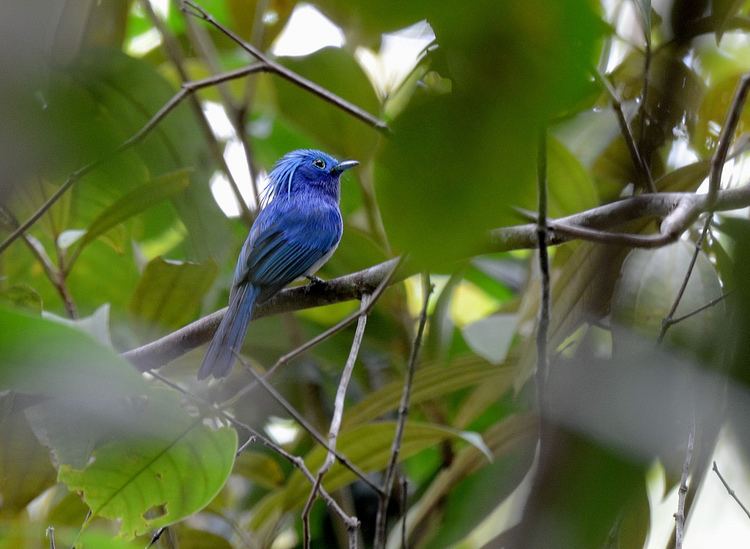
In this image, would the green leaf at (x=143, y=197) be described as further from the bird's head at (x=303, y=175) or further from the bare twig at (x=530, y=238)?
the bird's head at (x=303, y=175)

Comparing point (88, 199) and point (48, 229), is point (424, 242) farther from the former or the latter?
point (48, 229)

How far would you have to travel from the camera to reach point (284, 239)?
11.1 feet

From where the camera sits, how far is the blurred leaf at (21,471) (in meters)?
2.34

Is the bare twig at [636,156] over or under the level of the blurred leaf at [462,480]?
over

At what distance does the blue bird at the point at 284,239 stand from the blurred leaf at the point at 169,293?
13 centimetres

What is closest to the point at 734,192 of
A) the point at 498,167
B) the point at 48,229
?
the point at 498,167

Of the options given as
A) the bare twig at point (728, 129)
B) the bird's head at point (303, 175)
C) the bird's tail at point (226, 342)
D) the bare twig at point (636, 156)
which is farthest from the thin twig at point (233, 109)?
the bare twig at point (728, 129)

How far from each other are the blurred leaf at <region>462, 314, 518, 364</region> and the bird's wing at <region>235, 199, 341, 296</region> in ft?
2.72

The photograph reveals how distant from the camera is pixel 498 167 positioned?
493 mm

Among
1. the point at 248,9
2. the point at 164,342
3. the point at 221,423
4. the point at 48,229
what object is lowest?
the point at 221,423

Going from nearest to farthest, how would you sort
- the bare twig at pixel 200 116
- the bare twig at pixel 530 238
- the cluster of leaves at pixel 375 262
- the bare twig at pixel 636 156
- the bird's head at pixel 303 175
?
the cluster of leaves at pixel 375 262 → the bare twig at pixel 636 156 → the bare twig at pixel 530 238 → the bare twig at pixel 200 116 → the bird's head at pixel 303 175

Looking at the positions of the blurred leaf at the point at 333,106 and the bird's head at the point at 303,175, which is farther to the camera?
the bird's head at the point at 303,175

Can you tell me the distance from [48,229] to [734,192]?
2.06 metres

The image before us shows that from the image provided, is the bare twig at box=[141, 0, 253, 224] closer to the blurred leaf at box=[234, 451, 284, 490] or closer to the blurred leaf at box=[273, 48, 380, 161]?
the blurred leaf at box=[273, 48, 380, 161]
